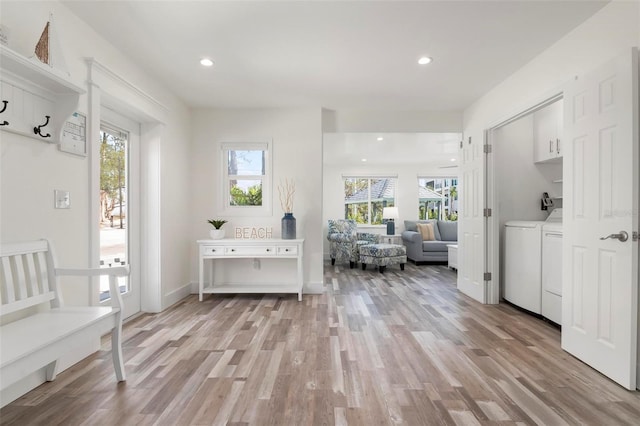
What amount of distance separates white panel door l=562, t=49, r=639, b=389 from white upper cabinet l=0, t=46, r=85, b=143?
329 cm

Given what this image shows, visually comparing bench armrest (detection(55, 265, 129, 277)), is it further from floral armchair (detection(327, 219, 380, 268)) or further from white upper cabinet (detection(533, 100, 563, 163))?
floral armchair (detection(327, 219, 380, 268))

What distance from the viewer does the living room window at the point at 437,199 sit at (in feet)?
25.7

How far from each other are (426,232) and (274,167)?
4.16 metres

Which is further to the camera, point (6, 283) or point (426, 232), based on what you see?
point (426, 232)

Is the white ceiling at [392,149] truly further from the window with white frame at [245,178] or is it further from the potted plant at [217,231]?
the potted plant at [217,231]

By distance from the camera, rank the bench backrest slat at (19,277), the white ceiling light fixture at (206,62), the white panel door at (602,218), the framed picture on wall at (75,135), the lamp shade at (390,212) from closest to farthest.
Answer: the bench backrest slat at (19,277) → the white panel door at (602,218) → the framed picture on wall at (75,135) → the white ceiling light fixture at (206,62) → the lamp shade at (390,212)

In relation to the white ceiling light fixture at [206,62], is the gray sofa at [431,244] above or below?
below

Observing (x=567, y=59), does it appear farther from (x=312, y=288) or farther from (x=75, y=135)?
(x=75, y=135)

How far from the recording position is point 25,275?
177cm

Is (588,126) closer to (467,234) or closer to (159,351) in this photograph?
(467,234)

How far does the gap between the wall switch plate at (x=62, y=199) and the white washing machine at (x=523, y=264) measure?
160 inches

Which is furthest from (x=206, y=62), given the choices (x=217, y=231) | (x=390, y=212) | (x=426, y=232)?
(x=426, y=232)

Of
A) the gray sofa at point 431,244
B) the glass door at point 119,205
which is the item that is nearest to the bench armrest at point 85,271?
the glass door at point 119,205

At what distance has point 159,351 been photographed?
2.33 m
